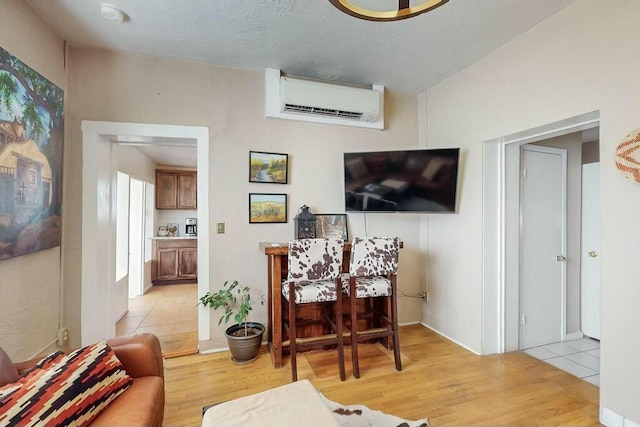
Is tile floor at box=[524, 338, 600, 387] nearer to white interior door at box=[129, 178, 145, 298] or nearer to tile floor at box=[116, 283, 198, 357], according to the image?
tile floor at box=[116, 283, 198, 357]

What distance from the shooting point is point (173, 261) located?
5871 mm

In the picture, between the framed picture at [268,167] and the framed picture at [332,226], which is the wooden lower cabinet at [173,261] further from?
the framed picture at [332,226]

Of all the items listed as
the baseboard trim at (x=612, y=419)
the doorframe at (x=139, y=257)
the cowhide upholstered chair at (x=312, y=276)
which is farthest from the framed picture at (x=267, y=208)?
the doorframe at (x=139, y=257)

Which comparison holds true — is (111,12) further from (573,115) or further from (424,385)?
(424,385)

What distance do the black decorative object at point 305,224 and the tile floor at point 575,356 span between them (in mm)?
2406

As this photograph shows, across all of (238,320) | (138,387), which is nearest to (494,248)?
(238,320)

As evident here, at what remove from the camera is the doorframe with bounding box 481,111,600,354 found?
286 cm

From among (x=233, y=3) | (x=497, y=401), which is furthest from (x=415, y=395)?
(x=233, y=3)

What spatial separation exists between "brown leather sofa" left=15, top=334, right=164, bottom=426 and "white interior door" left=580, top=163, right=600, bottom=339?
4.08 metres

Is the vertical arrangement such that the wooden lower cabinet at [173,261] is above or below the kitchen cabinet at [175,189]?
below

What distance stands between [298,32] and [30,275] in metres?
2.64

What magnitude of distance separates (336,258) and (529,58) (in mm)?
2205

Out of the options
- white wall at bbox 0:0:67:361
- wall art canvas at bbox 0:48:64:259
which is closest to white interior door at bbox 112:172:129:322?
white wall at bbox 0:0:67:361

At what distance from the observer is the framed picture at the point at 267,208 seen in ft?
9.98
